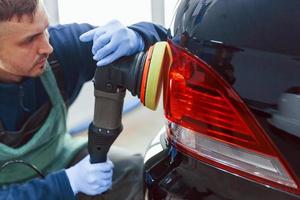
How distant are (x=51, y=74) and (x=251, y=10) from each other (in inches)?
28.9

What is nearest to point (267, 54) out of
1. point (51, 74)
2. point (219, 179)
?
point (219, 179)

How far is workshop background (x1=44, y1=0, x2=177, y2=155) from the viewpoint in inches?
83.2

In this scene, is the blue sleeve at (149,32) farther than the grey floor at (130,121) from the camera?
No

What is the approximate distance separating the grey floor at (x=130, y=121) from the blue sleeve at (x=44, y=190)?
994 mm

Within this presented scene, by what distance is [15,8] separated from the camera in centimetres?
101

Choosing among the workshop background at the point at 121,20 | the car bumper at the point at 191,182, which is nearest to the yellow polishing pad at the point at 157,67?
the car bumper at the point at 191,182

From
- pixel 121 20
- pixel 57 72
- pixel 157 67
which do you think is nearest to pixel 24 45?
pixel 57 72

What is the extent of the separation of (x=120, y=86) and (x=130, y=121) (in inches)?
59.6

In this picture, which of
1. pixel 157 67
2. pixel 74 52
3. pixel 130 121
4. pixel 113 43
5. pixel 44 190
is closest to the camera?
pixel 157 67

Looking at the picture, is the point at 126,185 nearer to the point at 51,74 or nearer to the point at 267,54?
the point at 51,74

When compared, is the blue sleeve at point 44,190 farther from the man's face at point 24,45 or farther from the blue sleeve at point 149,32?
the blue sleeve at point 149,32

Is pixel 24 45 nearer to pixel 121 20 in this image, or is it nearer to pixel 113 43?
pixel 113 43

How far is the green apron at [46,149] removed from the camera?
1194 millimetres

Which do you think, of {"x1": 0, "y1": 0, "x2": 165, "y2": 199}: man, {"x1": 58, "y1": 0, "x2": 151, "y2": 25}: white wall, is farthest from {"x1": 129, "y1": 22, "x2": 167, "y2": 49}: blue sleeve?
{"x1": 58, "y1": 0, "x2": 151, "y2": 25}: white wall
